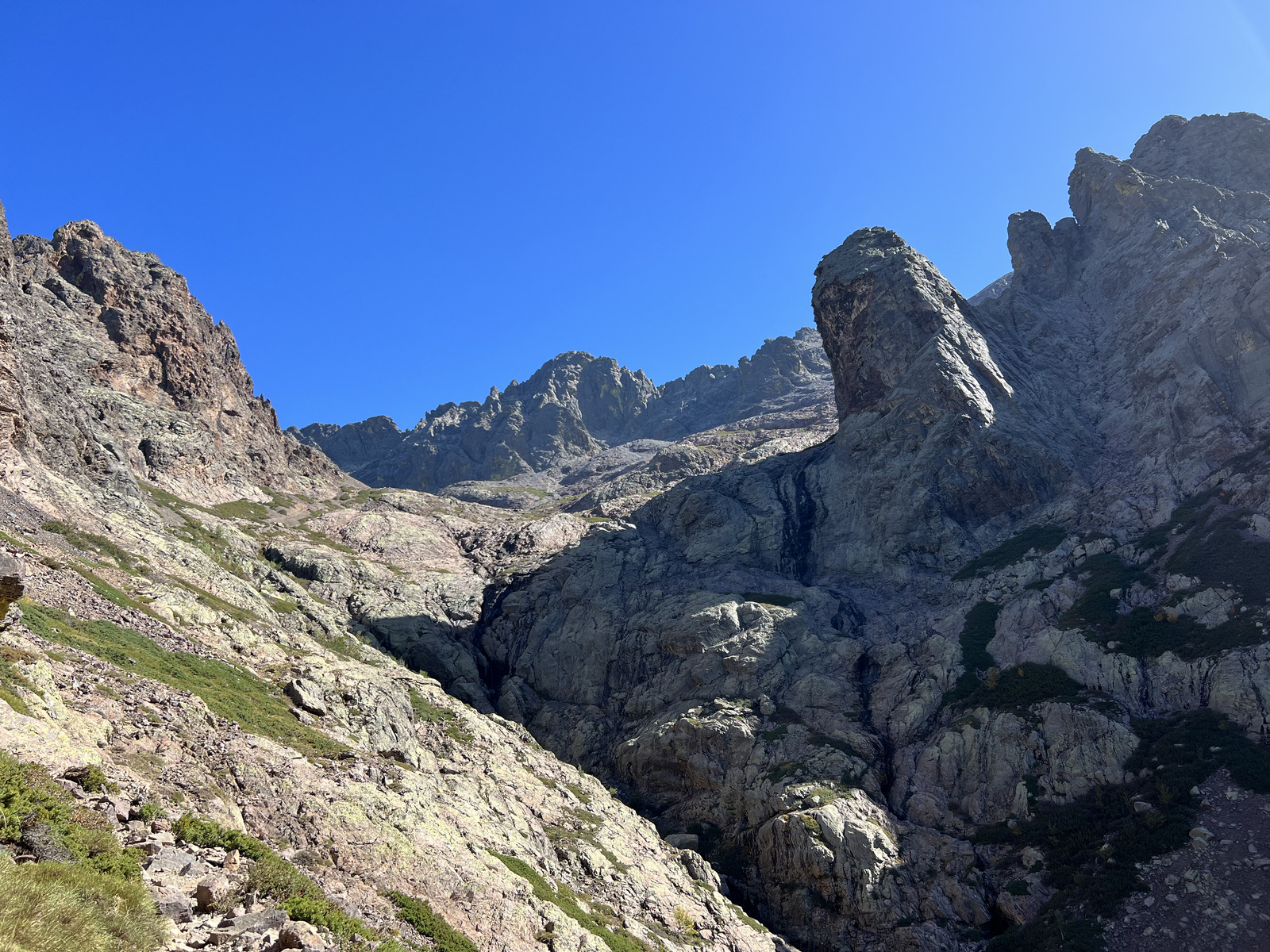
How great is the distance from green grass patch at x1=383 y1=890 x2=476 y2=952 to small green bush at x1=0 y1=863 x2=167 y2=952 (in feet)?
40.1

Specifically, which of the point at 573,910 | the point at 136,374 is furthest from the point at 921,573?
the point at 136,374

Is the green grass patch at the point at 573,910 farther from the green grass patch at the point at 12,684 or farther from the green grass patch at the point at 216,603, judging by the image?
the green grass patch at the point at 216,603

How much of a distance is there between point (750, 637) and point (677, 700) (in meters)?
10.3

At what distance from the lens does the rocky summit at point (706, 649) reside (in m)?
29.1

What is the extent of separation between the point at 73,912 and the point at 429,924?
15767 mm

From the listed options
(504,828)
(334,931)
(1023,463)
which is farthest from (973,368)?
(334,931)

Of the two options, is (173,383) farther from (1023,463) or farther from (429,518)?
(1023,463)

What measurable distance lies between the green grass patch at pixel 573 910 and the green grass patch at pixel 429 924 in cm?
739

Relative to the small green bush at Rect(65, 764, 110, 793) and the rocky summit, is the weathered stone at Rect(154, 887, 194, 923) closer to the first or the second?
the rocky summit

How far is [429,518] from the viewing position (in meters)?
119

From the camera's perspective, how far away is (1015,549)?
84000 mm

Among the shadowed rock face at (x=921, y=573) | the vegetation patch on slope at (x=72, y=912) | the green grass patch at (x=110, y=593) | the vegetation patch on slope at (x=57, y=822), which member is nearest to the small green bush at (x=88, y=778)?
the vegetation patch on slope at (x=57, y=822)

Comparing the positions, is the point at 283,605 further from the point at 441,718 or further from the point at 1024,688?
the point at 1024,688

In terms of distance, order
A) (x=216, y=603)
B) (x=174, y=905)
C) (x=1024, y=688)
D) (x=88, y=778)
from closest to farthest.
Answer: (x=174, y=905), (x=88, y=778), (x=216, y=603), (x=1024, y=688)
